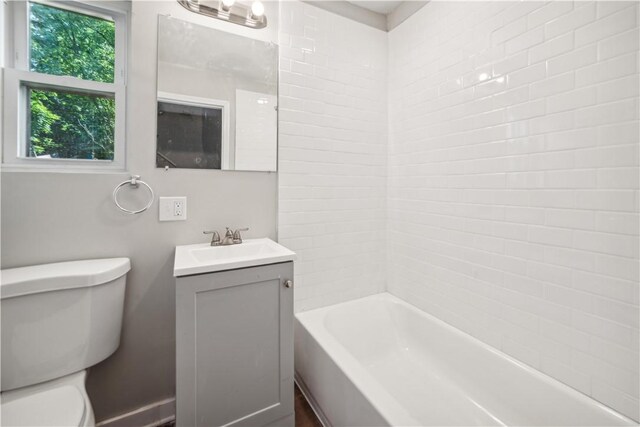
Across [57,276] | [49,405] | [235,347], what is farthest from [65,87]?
[235,347]

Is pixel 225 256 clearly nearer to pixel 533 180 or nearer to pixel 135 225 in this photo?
pixel 135 225

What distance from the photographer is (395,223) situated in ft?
6.78

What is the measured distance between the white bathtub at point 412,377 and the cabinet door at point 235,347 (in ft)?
0.87

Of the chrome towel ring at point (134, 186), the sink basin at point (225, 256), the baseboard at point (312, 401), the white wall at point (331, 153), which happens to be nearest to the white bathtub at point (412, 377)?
the baseboard at point (312, 401)

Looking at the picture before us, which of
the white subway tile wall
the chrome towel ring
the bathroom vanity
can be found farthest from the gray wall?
the white subway tile wall

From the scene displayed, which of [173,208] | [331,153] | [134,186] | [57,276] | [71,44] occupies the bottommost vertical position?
[57,276]

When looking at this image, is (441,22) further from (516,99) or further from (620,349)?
(620,349)

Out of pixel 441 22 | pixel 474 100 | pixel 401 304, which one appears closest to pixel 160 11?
pixel 441 22

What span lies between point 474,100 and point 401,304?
136 cm

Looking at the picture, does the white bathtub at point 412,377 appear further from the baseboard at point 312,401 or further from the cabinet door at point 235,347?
the cabinet door at point 235,347

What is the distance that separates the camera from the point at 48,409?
0.97 metres

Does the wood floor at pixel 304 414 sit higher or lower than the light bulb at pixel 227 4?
lower

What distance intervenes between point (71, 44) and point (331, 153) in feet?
4.80

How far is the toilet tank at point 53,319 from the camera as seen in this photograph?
1049mm
